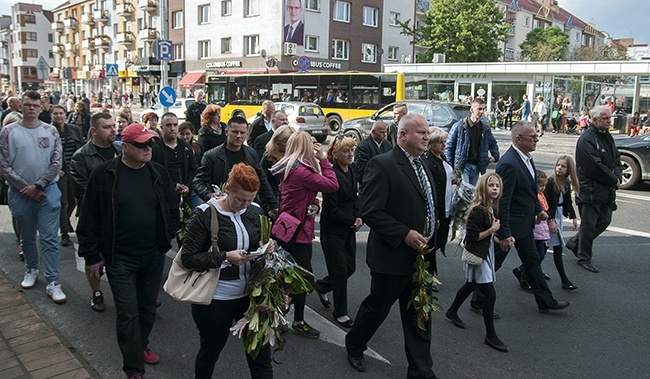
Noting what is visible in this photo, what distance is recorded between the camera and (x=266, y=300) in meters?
3.08

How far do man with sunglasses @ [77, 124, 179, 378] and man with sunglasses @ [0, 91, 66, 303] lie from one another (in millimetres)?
1873

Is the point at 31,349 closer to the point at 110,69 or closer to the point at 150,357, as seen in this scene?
the point at 150,357

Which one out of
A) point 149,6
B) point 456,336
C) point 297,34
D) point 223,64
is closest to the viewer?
point 456,336

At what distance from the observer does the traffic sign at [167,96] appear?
570 inches

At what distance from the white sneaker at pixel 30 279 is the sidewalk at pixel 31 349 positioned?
16.0 inches

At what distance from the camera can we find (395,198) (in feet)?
12.4

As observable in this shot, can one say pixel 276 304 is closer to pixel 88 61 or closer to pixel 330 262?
pixel 330 262

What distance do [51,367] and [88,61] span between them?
238 feet

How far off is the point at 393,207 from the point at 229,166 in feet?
7.68

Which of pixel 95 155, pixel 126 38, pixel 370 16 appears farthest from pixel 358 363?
pixel 126 38

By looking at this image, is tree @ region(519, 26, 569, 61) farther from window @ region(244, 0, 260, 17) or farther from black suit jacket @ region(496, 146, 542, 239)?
black suit jacket @ region(496, 146, 542, 239)

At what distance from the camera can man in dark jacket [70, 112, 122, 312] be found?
4922 millimetres

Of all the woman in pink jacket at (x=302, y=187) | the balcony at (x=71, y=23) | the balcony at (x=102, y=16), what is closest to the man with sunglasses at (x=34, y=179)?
the woman in pink jacket at (x=302, y=187)

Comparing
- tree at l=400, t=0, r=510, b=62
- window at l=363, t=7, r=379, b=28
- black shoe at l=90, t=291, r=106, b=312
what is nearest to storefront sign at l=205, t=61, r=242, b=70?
window at l=363, t=7, r=379, b=28
